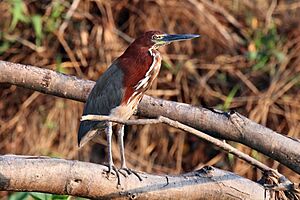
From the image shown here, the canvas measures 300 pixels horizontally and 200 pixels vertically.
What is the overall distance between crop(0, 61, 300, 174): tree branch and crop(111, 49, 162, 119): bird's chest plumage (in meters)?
0.04

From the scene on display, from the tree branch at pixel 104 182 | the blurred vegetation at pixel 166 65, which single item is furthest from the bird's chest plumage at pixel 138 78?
the blurred vegetation at pixel 166 65

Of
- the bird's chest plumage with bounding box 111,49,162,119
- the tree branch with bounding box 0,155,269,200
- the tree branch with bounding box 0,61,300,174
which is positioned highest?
the bird's chest plumage with bounding box 111,49,162,119

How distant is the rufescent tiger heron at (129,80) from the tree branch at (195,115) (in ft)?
0.19

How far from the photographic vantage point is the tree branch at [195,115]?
82.6 inches

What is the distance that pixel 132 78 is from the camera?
7.73 feet

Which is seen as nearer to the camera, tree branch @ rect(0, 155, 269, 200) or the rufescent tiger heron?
tree branch @ rect(0, 155, 269, 200)

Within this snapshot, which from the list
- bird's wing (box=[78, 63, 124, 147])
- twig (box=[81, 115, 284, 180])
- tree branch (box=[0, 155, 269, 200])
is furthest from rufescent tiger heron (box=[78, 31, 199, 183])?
twig (box=[81, 115, 284, 180])

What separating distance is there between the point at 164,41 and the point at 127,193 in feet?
2.24

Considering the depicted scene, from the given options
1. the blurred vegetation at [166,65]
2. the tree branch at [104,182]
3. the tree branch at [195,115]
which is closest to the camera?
the tree branch at [104,182]

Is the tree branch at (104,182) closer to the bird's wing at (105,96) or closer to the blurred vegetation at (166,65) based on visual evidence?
the bird's wing at (105,96)

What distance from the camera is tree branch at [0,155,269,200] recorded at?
170cm

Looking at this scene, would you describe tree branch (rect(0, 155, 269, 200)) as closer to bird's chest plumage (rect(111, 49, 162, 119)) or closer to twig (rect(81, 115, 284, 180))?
twig (rect(81, 115, 284, 180))

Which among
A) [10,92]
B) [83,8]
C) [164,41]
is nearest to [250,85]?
[83,8]

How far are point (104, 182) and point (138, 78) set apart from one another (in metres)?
0.61
